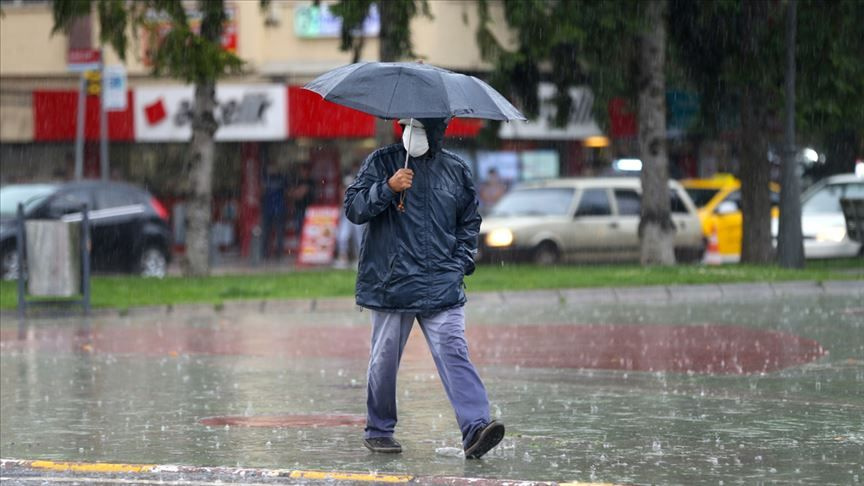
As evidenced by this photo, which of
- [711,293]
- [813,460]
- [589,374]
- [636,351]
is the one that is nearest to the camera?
[813,460]

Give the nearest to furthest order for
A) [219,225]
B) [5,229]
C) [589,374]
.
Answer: [589,374] < [5,229] < [219,225]

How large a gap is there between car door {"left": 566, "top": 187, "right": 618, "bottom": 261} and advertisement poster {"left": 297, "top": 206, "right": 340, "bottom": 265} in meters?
4.98

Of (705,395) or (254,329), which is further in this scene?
(254,329)

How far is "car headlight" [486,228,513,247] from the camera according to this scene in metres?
27.0

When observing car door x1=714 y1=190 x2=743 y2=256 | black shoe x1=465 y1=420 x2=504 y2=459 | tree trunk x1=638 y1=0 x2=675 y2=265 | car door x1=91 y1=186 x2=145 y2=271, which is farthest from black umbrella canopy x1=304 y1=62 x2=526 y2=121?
car door x1=714 y1=190 x2=743 y2=256

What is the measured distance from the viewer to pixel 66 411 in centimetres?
1016

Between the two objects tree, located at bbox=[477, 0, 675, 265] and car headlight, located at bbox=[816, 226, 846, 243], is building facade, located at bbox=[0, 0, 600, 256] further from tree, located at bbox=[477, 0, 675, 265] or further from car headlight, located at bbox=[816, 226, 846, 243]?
tree, located at bbox=[477, 0, 675, 265]

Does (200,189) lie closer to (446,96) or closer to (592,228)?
(592,228)

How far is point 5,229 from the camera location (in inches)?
966

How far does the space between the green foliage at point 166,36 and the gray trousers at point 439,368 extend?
14.9 meters

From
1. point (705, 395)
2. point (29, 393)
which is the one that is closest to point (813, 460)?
point (705, 395)

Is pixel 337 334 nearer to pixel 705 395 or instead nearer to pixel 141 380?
pixel 141 380

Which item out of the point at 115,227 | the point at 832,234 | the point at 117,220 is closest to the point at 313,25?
the point at 117,220

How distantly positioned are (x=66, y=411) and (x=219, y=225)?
27.5m
